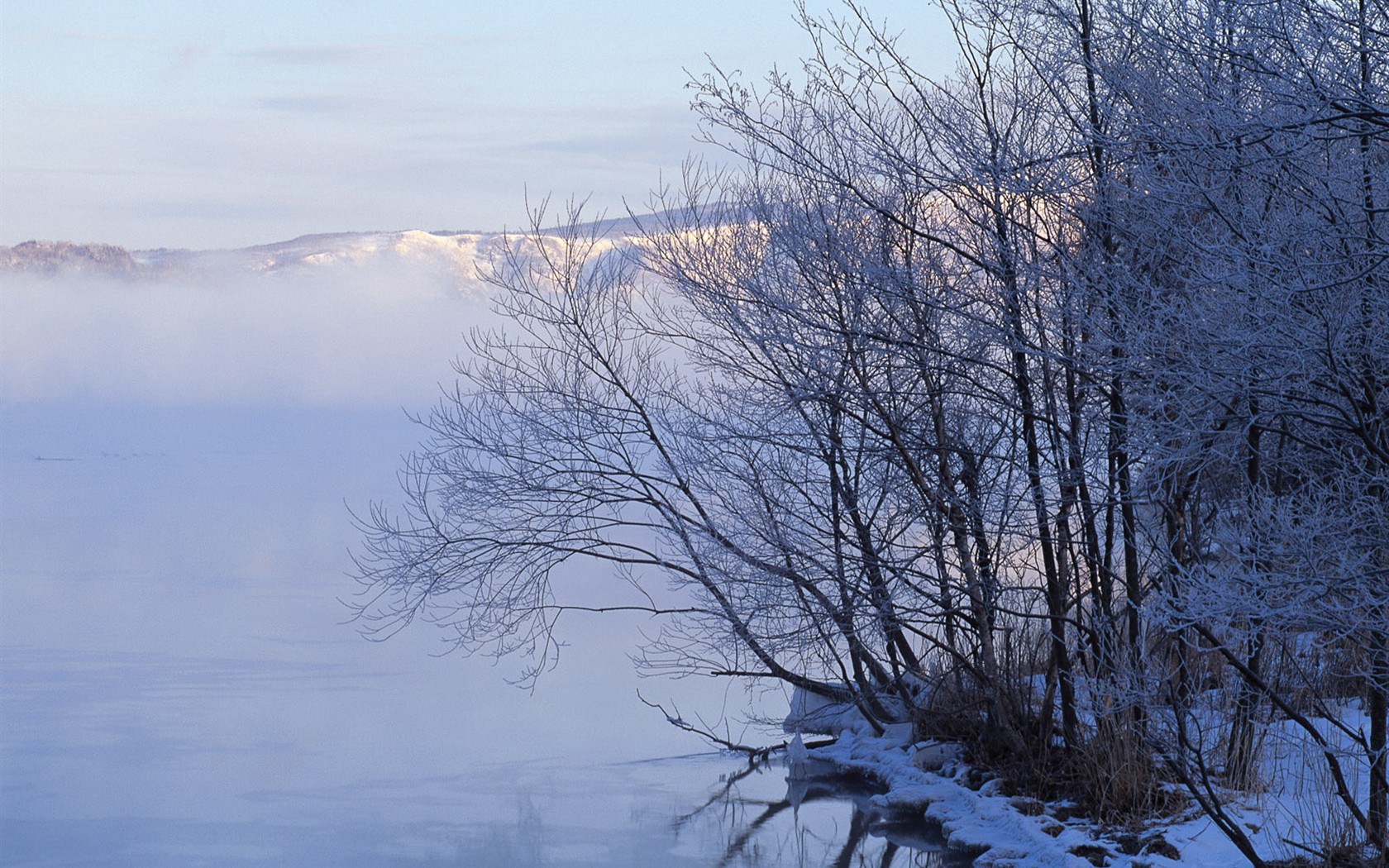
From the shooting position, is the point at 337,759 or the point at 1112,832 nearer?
the point at 1112,832

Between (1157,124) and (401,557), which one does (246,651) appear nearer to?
(401,557)

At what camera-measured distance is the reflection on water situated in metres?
9.85

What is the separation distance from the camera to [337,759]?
1288cm

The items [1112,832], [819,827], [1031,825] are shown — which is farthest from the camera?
[819,827]

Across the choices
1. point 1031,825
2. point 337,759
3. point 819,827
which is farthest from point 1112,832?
point 337,759

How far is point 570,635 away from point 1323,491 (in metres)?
16.0

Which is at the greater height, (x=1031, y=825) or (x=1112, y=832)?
(x=1112, y=832)

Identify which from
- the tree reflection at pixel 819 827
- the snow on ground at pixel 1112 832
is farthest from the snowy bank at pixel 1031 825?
the tree reflection at pixel 819 827

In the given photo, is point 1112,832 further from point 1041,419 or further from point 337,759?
point 337,759

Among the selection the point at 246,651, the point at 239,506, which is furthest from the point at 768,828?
the point at 239,506

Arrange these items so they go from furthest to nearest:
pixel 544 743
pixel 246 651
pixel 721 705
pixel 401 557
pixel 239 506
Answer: pixel 239 506 → pixel 246 651 → pixel 721 705 → pixel 544 743 → pixel 401 557

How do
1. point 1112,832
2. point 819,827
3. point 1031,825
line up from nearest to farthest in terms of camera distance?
point 1112,832 < point 1031,825 < point 819,827

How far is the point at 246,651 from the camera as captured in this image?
19.2 metres

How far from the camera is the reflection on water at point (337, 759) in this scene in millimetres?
9852
